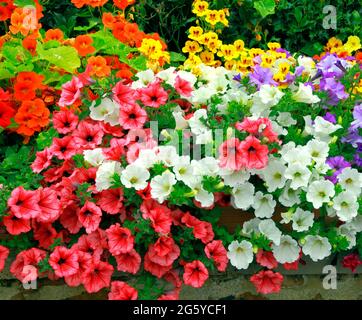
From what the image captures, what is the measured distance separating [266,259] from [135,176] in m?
0.61

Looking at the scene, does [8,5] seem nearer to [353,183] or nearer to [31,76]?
[31,76]

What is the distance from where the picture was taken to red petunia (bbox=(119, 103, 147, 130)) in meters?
2.88

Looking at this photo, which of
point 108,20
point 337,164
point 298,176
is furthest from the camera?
point 108,20

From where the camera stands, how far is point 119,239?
Answer: 2.61 metres

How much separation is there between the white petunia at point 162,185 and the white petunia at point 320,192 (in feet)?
1.70

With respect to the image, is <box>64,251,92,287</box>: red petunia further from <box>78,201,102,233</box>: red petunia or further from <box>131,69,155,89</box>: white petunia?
<box>131,69,155,89</box>: white petunia

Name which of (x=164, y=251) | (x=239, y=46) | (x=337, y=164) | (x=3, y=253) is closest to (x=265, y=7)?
(x=239, y=46)

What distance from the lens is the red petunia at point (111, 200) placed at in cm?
265

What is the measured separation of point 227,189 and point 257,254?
0.96ft

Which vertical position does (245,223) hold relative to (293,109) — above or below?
below

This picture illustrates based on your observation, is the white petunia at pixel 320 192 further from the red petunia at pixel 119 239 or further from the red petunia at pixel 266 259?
the red petunia at pixel 119 239

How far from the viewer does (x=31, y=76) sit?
3.17 m

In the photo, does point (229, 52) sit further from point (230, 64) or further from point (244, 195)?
point (244, 195)
